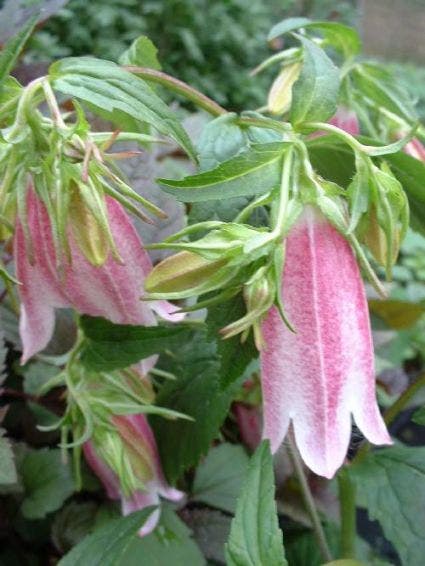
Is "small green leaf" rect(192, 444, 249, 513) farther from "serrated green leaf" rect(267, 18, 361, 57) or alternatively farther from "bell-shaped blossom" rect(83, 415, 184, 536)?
"serrated green leaf" rect(267, 18, 361, 57)

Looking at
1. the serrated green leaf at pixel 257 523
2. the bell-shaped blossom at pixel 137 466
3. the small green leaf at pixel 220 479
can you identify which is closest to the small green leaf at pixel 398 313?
the small green leaf at pixel 220 479

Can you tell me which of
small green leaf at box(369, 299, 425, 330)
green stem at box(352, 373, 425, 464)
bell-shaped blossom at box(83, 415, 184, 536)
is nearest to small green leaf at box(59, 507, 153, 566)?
bell-shaped blossom at box(83, 415, 184, 536)

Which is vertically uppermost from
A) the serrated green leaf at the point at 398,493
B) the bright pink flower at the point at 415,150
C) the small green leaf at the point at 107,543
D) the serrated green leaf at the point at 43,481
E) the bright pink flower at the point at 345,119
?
the bright pink flower at the point at 345,119

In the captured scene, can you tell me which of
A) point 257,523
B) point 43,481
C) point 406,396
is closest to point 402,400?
point 406,396

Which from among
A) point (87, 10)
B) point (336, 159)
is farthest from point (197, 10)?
point (336, 159)

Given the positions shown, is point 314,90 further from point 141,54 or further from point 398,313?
point 398,313

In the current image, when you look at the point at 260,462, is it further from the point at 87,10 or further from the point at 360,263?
the point at 87,10

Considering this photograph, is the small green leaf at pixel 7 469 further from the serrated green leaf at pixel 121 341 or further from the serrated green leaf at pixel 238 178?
the serrated green leaf at pixel 238 178
